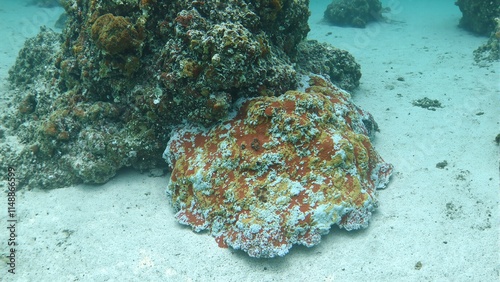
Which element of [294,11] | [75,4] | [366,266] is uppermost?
[294,11]

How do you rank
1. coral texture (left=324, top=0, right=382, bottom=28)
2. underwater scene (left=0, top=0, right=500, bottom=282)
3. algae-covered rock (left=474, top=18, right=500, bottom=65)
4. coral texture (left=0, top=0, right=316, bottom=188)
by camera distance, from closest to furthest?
1. underwater scene (left=0, top=0, right=500, bottom=282)
2. coral texture (left=0, top=0, right=316, bottom=188)
3. algae-covered rock (left=474, top=18, right=500, bottom=65)
4. coral texture (left=324, top=0, right=382, bottom=28)

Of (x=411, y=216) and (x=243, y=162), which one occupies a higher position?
(x=243, y=162)

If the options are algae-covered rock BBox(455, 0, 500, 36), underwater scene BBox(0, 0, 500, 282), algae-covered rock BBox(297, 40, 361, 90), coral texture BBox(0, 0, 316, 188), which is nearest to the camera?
underwater scene BBox(0, 0, 500, 282)

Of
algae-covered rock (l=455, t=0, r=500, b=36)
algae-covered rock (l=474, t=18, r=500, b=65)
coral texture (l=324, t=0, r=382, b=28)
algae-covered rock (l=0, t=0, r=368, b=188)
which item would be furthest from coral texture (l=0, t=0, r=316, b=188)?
coral texture (l=324, t=0, r=382, b=28)

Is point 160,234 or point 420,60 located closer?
point 160,234

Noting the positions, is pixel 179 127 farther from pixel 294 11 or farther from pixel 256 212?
pixel 294 11

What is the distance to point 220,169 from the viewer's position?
4.48 metres

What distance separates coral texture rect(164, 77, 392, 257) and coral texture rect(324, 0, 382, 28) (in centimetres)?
1434

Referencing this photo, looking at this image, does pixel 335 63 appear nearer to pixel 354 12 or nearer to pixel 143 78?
pixel 143 78

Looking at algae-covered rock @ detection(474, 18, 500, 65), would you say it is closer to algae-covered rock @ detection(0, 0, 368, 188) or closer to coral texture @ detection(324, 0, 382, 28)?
coral texture @ detection(324, 0, 382, 28)

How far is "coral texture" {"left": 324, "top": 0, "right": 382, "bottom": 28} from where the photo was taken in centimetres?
1722

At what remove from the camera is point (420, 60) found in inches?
439

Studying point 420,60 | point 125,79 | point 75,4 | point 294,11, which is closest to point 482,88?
point 420,60

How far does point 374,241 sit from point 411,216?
713 millimetres
